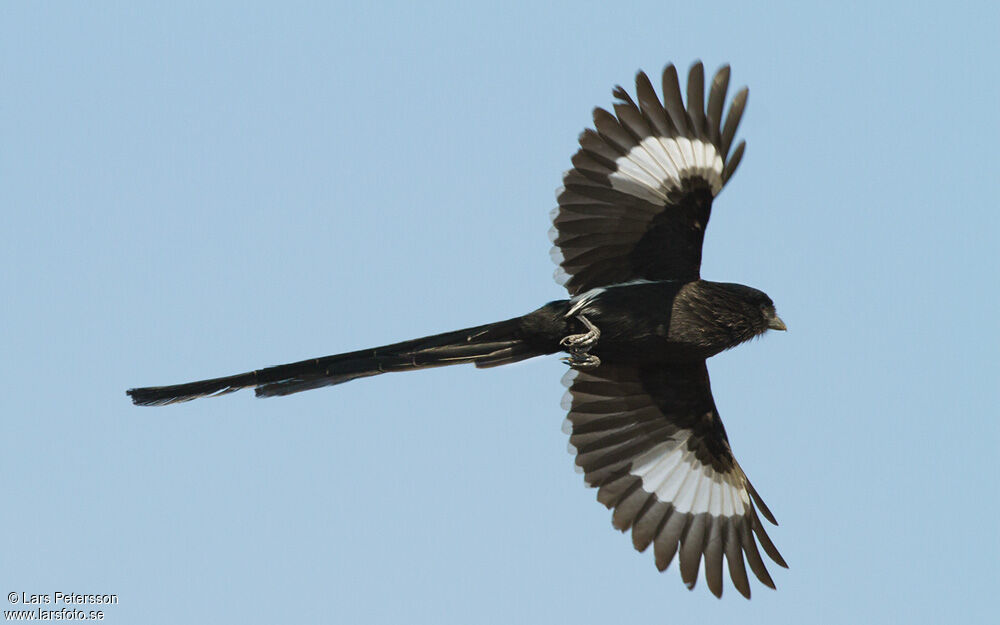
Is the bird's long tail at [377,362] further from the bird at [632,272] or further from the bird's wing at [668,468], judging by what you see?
the bird's wing at [668,468]

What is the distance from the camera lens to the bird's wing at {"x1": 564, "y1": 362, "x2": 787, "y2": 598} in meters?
7.32

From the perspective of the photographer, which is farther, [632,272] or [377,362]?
[632,272]

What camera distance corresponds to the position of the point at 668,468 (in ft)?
24.6

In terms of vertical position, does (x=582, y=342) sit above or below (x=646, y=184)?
below

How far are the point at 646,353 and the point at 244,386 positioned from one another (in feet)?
7.73

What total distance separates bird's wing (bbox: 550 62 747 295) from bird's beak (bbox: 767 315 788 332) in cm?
56

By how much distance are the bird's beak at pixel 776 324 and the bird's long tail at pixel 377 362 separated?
1.35m

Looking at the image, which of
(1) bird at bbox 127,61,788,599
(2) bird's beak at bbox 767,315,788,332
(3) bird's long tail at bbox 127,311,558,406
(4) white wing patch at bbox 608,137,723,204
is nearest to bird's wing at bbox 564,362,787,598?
(1) bird at bbox 127,61,788,599

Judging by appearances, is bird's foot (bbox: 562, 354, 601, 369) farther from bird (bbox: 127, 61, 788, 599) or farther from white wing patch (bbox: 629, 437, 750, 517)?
white wing patch (bbox: 629, 437, 750, 517)

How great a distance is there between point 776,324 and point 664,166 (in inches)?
48.0

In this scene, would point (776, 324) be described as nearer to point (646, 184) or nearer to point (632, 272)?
point (632, 272)

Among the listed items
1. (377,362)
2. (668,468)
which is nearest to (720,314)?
(668,468)

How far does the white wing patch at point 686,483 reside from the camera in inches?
292

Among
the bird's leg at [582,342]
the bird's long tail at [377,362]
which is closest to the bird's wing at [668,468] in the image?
the bird's leg at [582,342]
